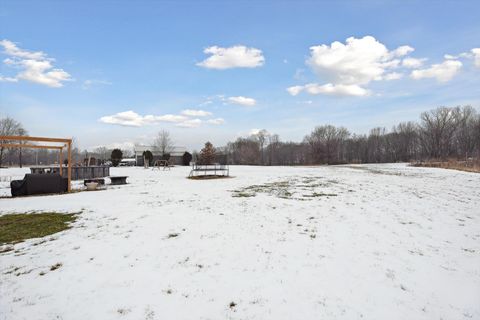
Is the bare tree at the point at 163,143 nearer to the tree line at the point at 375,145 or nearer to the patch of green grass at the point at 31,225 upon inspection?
the tree line at the point at 375,145

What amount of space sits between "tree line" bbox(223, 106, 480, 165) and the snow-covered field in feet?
170

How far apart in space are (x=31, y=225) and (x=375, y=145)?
83010 millimetres

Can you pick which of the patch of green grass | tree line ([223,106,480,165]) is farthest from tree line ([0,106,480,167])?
the patch of green grass

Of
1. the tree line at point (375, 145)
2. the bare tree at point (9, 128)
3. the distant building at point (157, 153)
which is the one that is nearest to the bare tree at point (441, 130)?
the tree line at point (375, 145)

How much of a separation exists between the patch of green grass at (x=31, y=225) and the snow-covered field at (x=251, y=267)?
1.49 feet

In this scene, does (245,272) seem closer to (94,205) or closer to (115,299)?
(115,299)

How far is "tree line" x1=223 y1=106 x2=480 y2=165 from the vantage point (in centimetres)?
6241

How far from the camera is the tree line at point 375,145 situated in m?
62.4

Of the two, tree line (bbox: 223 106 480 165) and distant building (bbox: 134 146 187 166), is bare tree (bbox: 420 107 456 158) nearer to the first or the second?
tree line (bbox: 223 106 480 165)

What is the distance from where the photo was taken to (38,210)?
26.7 ft

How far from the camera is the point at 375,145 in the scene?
76438 millimetres

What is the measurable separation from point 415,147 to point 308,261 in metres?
84.3

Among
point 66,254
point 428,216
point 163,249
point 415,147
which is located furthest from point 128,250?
point 415,147

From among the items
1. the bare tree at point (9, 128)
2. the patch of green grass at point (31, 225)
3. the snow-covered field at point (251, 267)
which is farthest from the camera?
the bare tree at point (9, 128)
